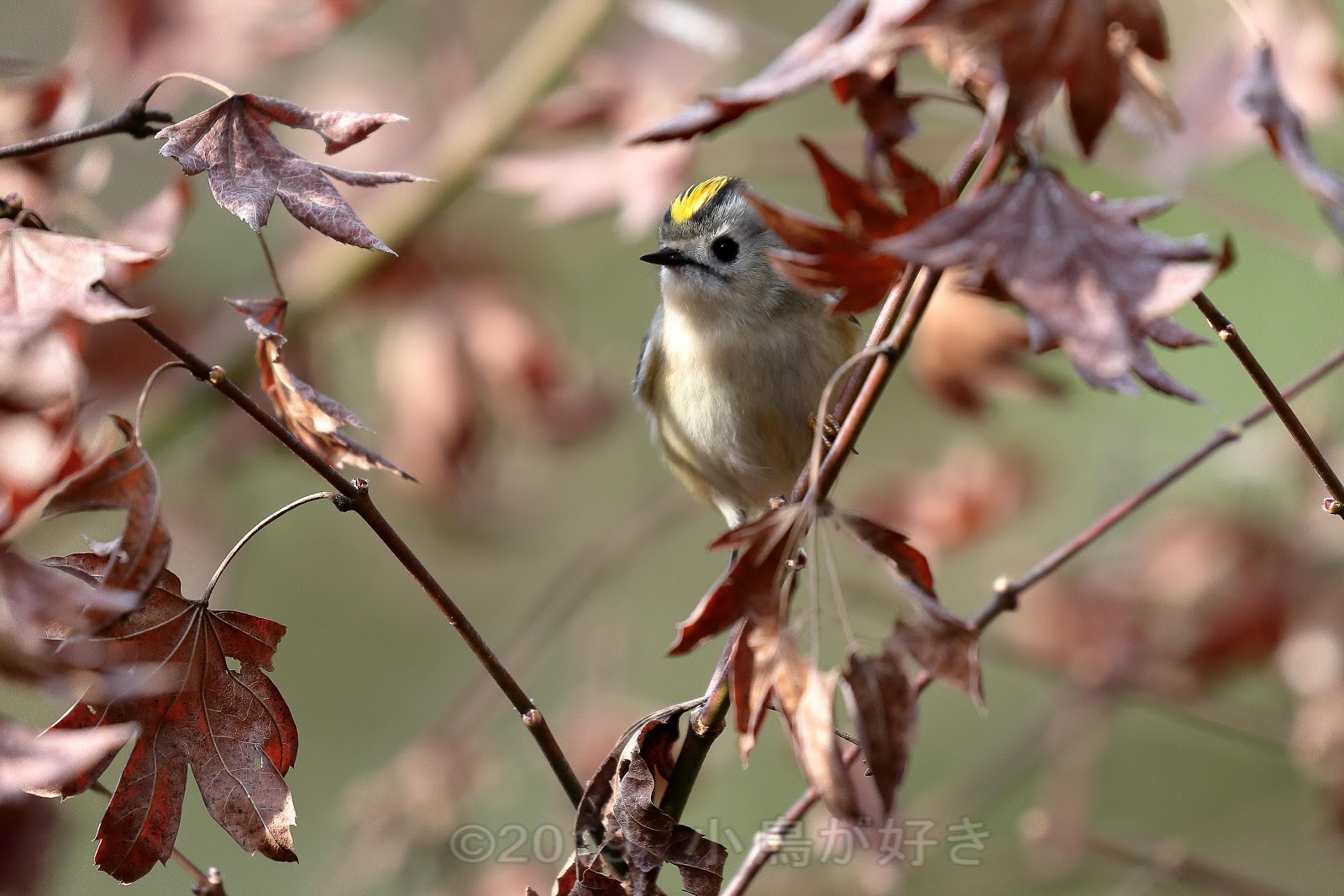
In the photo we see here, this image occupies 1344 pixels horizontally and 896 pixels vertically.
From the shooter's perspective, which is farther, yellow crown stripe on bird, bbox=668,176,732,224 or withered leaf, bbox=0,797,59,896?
yellow crown stripe on bird, bbox=668,176,732,224

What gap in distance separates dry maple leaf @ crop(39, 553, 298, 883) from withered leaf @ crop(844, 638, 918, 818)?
442mm

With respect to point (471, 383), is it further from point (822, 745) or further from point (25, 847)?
point (822, 745)

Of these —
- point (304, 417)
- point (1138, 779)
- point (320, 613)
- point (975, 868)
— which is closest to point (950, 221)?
point (304, 417)

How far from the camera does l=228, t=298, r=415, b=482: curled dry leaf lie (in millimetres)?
976

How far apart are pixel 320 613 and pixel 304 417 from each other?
3.48 metres

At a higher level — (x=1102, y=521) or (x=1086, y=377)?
(x=1086, y=377)

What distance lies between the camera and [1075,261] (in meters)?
0.75

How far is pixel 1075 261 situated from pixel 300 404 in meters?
0.61

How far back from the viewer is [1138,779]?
3795 mm

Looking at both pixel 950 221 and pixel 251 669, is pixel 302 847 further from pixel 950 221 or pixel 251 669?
pixel 950 221

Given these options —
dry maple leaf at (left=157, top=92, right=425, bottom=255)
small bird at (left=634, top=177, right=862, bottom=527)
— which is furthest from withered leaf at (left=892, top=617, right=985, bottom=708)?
small bird at (left=634, top=177, right=862, bottom=527)

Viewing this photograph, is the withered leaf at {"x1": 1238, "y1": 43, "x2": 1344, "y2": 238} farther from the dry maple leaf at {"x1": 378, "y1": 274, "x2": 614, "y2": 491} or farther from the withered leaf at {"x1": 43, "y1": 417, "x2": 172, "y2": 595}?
A: the dry maple leaf at {"x1": 378, "y1": 274, "x2": 614, "y2": 491}

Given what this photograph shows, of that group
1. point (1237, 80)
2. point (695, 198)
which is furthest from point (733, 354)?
point (1237, 80)

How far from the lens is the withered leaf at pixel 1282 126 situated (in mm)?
851
